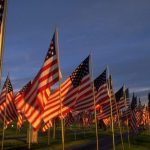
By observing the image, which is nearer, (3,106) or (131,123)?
(3,106)

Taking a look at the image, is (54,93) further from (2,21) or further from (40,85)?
(2,21)

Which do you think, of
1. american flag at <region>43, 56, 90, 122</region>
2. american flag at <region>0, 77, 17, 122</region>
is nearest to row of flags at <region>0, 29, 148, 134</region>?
american flag at <region>43, 56, 90, 122</region>

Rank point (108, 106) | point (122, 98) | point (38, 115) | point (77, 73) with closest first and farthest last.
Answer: point (38, 115), point (77, 73), point (108, 106), point (122, 98)

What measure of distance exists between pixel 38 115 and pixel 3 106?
11852mm

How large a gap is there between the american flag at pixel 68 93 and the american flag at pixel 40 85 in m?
0.58

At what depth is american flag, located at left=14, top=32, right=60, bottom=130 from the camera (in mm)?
19719

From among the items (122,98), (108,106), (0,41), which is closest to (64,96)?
(0,41)

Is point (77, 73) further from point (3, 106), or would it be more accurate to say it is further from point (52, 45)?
point (3, 106)

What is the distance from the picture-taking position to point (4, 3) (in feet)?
55.0

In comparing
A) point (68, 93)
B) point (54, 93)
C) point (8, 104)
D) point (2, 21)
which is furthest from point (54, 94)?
point (8, 104)

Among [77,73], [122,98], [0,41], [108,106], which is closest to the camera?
[0,41]

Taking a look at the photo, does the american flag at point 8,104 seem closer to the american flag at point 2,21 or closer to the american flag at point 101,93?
the american flag at point 101,93

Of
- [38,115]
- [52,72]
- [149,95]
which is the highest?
[149,95]

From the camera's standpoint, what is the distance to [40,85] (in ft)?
64.4
